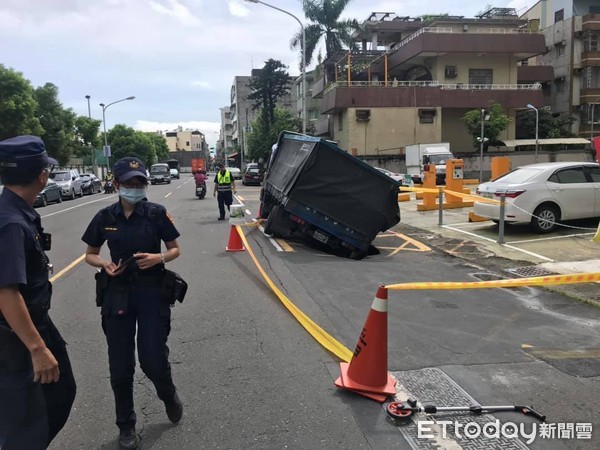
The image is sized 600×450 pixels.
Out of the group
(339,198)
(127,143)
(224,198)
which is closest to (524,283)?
(339,198)

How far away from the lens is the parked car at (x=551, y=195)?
11352 mm

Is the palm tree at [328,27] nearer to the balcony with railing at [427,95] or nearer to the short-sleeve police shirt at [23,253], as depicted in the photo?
the balcony with railing at [427,95]

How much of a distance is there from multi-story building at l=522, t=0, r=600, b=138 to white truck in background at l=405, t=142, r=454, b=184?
76.1 feet

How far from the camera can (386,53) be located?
47625mm

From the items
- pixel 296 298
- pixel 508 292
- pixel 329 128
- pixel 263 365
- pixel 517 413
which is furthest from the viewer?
pixel 329 128

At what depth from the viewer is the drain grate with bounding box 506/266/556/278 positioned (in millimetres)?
8289

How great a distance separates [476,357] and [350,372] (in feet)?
4.64

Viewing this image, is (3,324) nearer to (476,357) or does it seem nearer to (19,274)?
(19,274)

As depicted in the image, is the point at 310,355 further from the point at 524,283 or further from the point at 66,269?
the point at 66,269

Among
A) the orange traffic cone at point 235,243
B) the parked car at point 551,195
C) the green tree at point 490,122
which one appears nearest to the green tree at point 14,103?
the orange traffic cone at point 235,243

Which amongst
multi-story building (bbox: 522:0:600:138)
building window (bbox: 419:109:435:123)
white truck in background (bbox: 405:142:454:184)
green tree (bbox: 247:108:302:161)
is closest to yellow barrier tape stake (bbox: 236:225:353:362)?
white truck in background (bbox: 405:142:454:184)

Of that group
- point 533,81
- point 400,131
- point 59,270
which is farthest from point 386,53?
point 59,270

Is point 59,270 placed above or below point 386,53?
below
